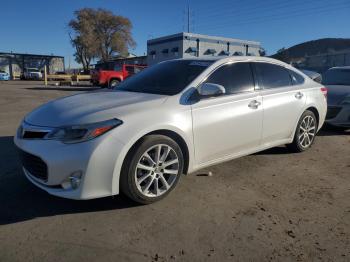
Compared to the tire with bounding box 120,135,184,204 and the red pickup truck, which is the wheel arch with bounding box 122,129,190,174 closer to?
the tire with bounding box 120,135,184,204

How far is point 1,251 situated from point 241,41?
150 ft

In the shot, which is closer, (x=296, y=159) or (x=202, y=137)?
(x=202, y=137)

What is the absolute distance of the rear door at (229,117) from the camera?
396cm

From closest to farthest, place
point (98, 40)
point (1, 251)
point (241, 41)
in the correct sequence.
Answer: point (1, 251) < point (241, 41) < point (98, 40)

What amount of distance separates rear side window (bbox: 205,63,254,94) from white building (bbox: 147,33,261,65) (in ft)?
119

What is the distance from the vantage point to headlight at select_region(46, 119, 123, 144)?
125 inches

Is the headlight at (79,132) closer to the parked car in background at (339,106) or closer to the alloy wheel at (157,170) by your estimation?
the alloy wheel at (157,170)

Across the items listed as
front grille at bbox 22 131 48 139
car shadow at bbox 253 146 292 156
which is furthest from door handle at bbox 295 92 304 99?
front grille at bbox 22 131 48 139

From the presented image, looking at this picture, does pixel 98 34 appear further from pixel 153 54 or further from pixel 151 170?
pixel 151 170

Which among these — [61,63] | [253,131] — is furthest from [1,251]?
[61,63]

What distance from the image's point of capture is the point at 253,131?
180 inches

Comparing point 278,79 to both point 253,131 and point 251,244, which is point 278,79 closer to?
point 253,131

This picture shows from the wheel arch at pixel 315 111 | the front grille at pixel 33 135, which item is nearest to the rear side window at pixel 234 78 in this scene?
the wheel arch at pixel 315 111

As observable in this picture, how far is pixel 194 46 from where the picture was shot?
4244 centimetres
